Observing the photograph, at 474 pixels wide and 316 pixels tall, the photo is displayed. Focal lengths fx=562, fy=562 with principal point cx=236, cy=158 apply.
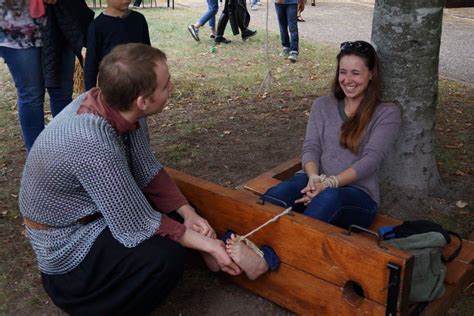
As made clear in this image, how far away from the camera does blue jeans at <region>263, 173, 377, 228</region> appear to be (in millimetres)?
2506

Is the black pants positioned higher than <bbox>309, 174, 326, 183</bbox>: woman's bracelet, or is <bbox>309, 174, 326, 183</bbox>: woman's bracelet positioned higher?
<bbox>309, 174, 326, 183</bbox>: woman's bracelet

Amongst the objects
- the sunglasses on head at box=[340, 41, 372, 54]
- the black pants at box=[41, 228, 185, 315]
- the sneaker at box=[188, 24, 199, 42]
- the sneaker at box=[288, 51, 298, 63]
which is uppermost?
the sunglasses on head at box=[340, 41, 372, 54]

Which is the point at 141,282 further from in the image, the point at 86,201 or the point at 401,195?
the point at 401,195

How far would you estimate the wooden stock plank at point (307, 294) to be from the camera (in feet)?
7.23

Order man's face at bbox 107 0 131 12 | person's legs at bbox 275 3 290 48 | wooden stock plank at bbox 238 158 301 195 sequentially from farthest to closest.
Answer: person's legs at bbox 275 3 290 48
man's face at bbox 107 0 131 12
wooden stock plank at bbox 238 158 301 195

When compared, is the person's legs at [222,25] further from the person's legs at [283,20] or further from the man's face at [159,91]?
the man's face at [159,91]

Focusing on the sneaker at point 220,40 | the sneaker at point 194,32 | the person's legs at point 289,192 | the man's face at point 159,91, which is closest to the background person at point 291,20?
the sneaker at point 220,40

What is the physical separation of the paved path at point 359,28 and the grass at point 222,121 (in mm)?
1118

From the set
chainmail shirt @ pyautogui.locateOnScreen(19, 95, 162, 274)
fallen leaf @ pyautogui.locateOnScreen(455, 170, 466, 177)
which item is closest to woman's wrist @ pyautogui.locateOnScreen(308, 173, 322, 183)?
chainmail shirt @ pyautogui.locateOnScreen(19, 95, 162, 274)

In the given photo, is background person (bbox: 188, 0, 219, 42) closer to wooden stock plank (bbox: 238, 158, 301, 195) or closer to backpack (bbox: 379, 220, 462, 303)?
wooden stock plank (bbox: 238, 158, 301, 195)

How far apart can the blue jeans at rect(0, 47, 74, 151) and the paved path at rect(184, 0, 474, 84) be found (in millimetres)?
4848

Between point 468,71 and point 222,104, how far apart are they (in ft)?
11.7

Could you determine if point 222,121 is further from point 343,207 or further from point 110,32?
point 343,207

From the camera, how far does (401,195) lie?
334cm
